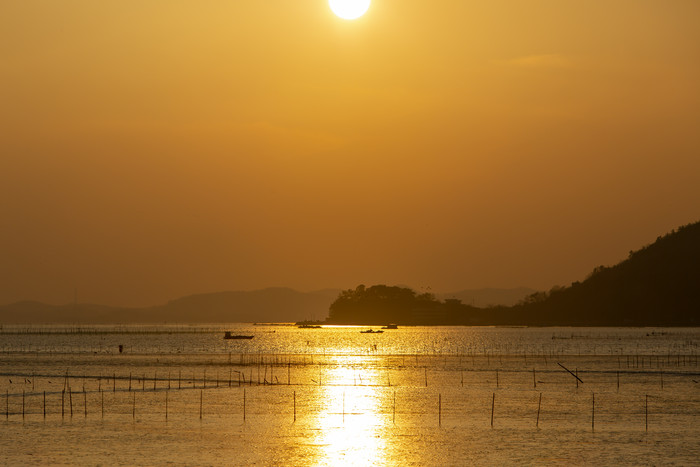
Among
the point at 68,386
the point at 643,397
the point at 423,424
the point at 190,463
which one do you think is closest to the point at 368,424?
the point at 423,424

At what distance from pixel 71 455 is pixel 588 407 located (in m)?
47.7

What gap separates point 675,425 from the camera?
75562 mm

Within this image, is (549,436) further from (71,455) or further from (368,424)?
(71,455)

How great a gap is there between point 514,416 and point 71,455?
3696 cm

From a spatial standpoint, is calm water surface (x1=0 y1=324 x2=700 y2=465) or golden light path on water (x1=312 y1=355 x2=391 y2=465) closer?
golden light path on water (x1=312 y1=355 x2=391 y2=465)

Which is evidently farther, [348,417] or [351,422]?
[348,417]

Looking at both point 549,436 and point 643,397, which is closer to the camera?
point 549,436

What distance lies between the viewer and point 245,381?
376 ft

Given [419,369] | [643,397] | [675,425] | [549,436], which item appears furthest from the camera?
[419,369]

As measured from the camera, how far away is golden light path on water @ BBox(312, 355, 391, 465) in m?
61.6

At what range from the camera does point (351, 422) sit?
77500 mm

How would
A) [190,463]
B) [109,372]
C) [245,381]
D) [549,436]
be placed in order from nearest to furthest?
1. [190,463]
2. [549,436]
3. [245,381]
4. [109,372]

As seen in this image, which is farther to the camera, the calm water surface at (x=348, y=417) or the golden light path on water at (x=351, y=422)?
the calm water surface at (x=348, y=417)

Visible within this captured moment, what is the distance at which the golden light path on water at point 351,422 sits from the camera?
61.6 meters
